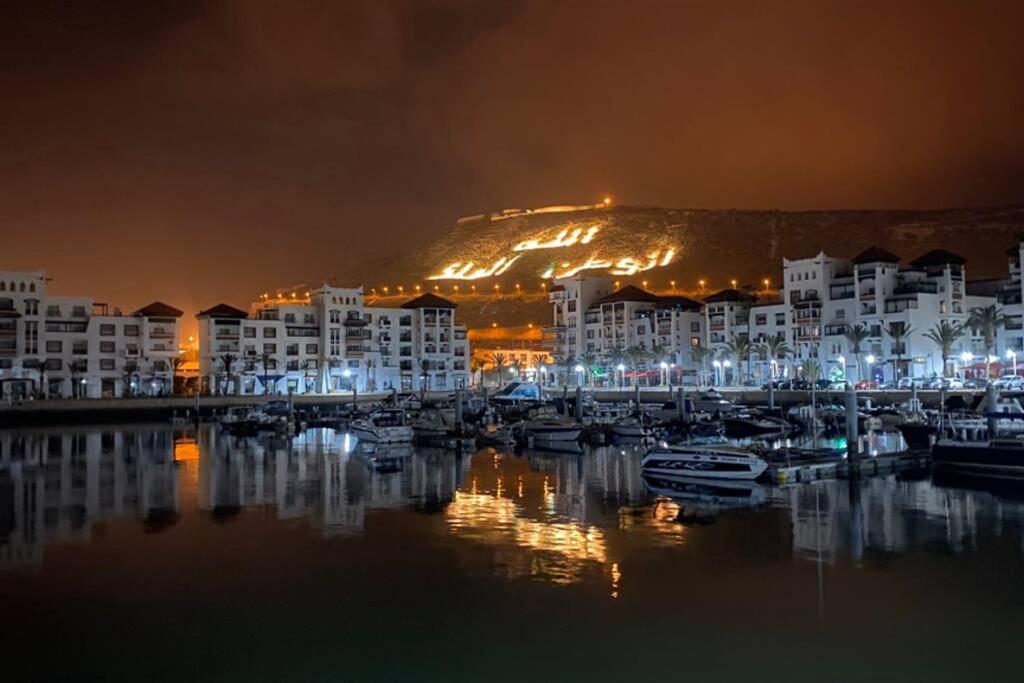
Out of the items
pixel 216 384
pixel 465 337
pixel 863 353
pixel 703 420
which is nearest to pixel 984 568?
pixel 703 420

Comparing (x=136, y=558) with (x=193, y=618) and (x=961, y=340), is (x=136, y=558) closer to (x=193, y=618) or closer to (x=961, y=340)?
(x=193, y=618)

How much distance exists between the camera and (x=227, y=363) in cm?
10531

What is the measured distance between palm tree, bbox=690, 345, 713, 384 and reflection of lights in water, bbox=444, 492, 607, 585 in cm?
8459

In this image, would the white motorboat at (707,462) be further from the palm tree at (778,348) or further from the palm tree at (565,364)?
the palm tree at (565,364)

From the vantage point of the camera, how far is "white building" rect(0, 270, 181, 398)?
9794 centimetres

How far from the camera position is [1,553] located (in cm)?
2531

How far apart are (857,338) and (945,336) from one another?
9142 millimetres

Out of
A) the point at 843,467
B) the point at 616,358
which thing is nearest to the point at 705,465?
the point at 843,467

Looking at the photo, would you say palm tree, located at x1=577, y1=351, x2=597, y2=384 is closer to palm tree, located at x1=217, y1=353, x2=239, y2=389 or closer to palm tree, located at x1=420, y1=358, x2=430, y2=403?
palm tree, located at x1=420, y1=358, x2=430, y2=403

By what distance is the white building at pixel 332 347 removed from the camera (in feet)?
363

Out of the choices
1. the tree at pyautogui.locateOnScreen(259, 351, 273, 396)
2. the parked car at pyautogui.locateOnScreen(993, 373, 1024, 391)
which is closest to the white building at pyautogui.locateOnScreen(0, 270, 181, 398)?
the tree at pyautogui.locateOnScreen(259, 351, 273, 396)

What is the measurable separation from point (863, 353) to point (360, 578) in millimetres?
84324

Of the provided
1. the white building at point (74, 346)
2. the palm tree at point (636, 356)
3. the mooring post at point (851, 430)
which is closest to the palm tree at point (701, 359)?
the palm tree at point (636, 356)

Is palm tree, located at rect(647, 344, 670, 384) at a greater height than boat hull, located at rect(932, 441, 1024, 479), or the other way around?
palm tree, located at rect(647, 344, 670, 384)
